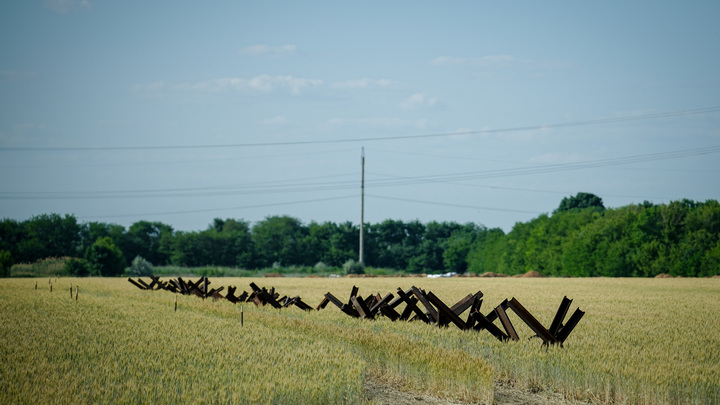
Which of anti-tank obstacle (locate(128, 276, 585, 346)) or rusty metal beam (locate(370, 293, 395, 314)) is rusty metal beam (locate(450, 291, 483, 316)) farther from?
rusty metal beam (locate(370, 293, 395, 314))

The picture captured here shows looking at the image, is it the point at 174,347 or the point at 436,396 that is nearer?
the point at 436,396

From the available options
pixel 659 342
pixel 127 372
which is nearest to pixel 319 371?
pixel 127 372

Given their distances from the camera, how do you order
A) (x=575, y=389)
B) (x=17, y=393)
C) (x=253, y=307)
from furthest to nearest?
(x=253, y=307)
(x=575, y=389)
(x=17, y=393)

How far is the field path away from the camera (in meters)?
9.35

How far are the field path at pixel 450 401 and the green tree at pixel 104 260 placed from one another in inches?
2405

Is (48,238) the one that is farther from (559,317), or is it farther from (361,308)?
(559,317)

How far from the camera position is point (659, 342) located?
13680 mm

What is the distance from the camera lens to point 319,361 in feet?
34.4

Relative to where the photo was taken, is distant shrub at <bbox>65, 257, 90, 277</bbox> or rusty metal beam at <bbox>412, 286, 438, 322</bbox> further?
distant shrub at <bbox>65, 257, 90, 277</bbox>

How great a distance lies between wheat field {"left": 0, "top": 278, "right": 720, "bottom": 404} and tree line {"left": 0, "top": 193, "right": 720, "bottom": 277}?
171ft

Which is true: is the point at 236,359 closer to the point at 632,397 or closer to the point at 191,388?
the point at 191,388

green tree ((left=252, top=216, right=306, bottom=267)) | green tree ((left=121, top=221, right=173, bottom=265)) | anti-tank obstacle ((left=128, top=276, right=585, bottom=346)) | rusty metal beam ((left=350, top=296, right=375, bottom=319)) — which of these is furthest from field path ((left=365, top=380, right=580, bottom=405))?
green tree ((left=252, top=216, right=306, bottom=267))

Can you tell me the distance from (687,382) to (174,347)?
9235mm

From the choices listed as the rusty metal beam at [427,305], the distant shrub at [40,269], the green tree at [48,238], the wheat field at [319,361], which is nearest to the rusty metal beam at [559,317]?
the wheat field at [319,361]
